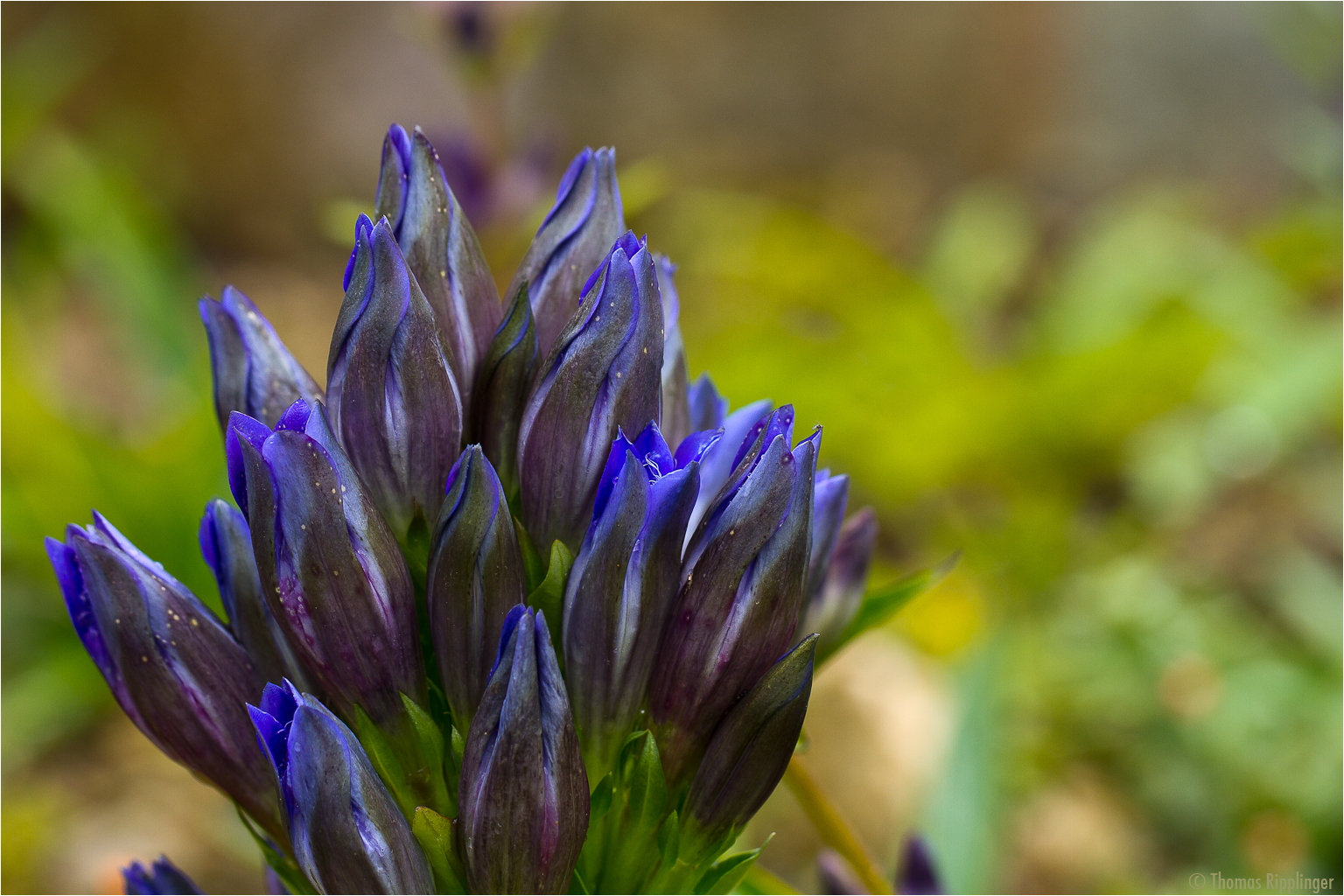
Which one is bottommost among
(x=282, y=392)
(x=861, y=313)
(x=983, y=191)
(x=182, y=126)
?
(x=282, y=392)

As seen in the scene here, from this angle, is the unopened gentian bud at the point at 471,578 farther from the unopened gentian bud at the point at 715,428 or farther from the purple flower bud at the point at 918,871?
the purple flower bud at the point at 918,871

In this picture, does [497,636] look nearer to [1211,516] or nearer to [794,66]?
[1211,516]

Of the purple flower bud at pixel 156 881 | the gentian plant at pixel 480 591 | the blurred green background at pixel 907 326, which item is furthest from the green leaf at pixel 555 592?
the blurred green background at pixel 907 326

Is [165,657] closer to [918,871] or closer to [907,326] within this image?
[918,871]

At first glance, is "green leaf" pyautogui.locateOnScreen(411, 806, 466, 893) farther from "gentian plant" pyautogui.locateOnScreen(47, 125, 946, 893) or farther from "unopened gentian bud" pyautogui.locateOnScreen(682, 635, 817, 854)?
"unopened gentian bud" pyautogui.locateOnScreen(682, 635, 817, 854)

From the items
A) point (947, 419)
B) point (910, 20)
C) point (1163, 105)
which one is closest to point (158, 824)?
point (947, 419)
